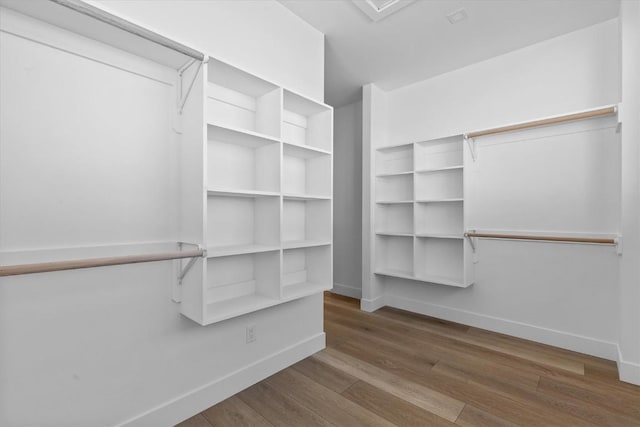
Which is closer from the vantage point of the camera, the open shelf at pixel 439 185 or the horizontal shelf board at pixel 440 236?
the horizontal shelf board at pixel 440 236

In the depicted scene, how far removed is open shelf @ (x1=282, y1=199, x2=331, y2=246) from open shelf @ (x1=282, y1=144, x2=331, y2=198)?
3.5 inches

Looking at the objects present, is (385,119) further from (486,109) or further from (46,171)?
(46,171)

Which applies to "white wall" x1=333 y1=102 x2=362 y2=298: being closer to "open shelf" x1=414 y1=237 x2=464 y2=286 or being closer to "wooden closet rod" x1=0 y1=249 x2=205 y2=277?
"open shelf" x1=414 y1=237 x2=464 y2=286

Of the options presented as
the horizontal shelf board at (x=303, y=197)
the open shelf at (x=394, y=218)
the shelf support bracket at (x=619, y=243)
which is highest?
the horizontal shelf board at (x=303, y=197)

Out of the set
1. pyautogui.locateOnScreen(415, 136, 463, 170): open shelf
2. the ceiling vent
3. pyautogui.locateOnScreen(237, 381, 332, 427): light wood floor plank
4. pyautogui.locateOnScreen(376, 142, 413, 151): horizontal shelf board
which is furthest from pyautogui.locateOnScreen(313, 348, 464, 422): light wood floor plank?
the ceiling vent

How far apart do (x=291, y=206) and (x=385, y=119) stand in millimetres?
2097

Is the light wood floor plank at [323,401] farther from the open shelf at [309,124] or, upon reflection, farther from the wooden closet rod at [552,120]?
the wooden closet rod at [552,120]

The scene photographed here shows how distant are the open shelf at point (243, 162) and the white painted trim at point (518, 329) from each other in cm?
239

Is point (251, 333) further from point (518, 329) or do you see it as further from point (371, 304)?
point (518, 329)

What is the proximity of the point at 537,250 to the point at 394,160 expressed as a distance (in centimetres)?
170

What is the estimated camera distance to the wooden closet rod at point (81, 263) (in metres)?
0.99

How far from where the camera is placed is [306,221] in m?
2.35

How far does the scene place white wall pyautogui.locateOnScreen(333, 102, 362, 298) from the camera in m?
4.02

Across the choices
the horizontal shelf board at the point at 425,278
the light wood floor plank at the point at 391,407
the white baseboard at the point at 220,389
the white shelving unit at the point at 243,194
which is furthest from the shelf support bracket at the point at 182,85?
the horizontal shelf board at the point at 425,278
